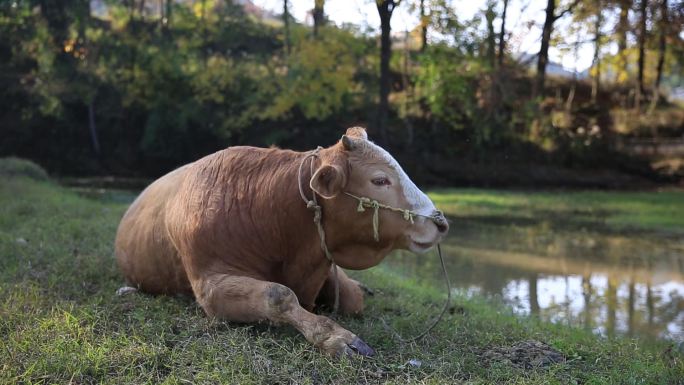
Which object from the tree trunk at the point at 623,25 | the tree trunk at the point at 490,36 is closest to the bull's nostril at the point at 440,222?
the tree trunk at the point at 490,36

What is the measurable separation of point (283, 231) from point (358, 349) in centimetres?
96

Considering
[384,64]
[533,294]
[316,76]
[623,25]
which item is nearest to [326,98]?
[316,76]

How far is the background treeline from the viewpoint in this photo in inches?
926

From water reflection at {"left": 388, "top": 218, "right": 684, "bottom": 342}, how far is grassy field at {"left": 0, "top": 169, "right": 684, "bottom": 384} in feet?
5.41

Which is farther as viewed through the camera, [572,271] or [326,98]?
[326,98]

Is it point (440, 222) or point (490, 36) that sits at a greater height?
point (490, 36)

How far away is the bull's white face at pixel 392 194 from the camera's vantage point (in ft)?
13.2

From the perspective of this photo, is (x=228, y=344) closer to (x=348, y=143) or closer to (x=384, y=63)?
(x=348, y=143)

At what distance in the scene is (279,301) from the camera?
13.0 feet

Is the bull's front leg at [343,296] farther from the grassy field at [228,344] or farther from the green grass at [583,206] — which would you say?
the green grass at [583,206]

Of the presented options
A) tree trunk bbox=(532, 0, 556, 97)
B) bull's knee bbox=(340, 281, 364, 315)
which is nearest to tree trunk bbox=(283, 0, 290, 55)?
tree trunk bbox=(532, 0, 556, 97)

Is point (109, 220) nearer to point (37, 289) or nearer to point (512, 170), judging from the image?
point (37, 289)

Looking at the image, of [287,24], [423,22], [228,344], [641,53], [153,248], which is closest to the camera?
[228,344]

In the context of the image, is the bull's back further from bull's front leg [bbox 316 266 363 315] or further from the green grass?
the green grass
